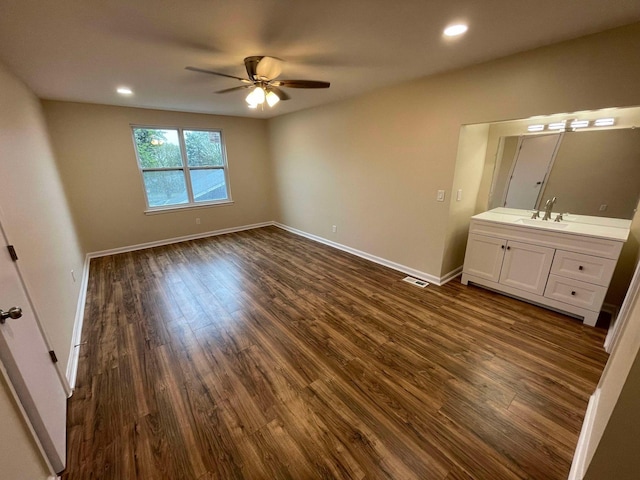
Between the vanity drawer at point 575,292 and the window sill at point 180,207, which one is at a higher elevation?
the window sill at point 180,207

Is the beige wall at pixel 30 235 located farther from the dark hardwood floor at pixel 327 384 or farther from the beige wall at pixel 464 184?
the beige wall at pixel 464 184

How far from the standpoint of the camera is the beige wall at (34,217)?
5.48 feet

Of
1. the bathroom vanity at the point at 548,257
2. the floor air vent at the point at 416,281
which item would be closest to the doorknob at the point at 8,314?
the floor air vent at the point at 416,281

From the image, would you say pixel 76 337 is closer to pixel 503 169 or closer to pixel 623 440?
pixel 623 440

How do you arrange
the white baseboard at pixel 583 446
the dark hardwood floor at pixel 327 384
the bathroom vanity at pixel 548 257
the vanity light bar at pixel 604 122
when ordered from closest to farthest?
1. the white baseboard at pixel 583 446
2. the dark hardwood floor at pixel 327 384
3. the bathroom vanity at pixel 548 257
4. the vanity light bar at pixel 604 122

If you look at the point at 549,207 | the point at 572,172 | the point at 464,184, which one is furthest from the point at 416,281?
the point at 572,172

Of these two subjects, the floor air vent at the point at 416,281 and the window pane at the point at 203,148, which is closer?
the floor air vent at the point at 416,281

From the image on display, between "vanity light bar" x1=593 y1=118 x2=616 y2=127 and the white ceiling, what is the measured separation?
3.29 ft

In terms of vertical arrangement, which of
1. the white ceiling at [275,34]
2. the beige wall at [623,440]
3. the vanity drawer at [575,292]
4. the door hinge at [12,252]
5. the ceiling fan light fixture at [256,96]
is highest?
the white ceiling at [275,34]

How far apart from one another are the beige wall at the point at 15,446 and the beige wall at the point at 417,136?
139 inches

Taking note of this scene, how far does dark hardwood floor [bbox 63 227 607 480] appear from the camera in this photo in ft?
4.58

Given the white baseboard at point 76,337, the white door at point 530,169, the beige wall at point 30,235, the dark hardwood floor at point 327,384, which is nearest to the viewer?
the beige wall at point 30,235

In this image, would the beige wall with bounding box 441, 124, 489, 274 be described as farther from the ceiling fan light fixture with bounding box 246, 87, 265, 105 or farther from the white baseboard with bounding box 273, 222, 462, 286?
the ceiling fan light fixture with bounding box 246, 87, 265, 105

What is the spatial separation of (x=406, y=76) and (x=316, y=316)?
2.78 meters
